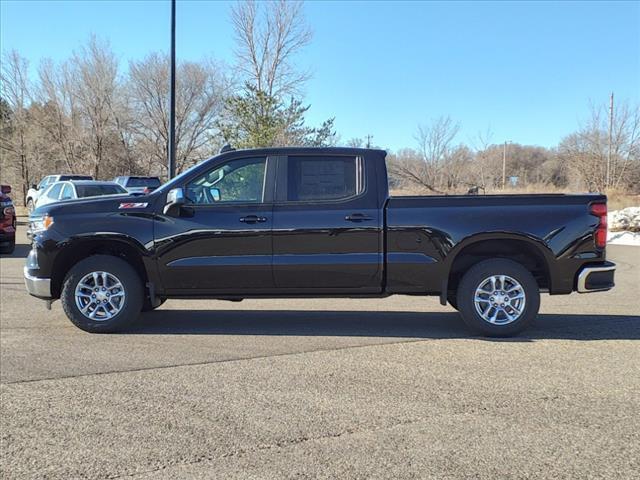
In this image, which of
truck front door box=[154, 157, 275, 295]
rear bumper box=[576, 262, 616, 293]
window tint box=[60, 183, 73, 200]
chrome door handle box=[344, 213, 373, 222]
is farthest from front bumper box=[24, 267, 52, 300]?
window tint box=[60, 183, 73, 200]

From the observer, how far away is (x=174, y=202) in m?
6.01

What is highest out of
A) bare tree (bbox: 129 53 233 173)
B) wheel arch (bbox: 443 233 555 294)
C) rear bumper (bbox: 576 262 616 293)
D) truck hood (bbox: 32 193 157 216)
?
bare tree (bbox: 129 53 233 173)

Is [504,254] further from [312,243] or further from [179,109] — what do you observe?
[179,109]

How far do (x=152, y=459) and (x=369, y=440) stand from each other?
130 centimetres

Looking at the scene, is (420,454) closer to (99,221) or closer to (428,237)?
(428,237)

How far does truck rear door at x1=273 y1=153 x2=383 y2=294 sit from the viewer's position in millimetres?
6062

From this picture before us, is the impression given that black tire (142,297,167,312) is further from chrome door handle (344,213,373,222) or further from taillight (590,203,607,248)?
taillight (590,203,607,248)

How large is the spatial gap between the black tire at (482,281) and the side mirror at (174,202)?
315cm

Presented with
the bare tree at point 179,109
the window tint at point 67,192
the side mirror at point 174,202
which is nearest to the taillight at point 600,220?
the side mirror at point 174,202

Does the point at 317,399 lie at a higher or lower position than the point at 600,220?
lower

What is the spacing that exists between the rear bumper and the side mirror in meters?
4.30

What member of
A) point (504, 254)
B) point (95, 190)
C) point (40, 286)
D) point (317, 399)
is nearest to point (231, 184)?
point (40, 286)

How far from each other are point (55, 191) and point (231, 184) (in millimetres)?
13581

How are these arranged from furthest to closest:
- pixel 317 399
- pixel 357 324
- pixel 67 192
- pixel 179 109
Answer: pixel 179 109
pixel 67 192
pixel 357 324
pixel 317 399
